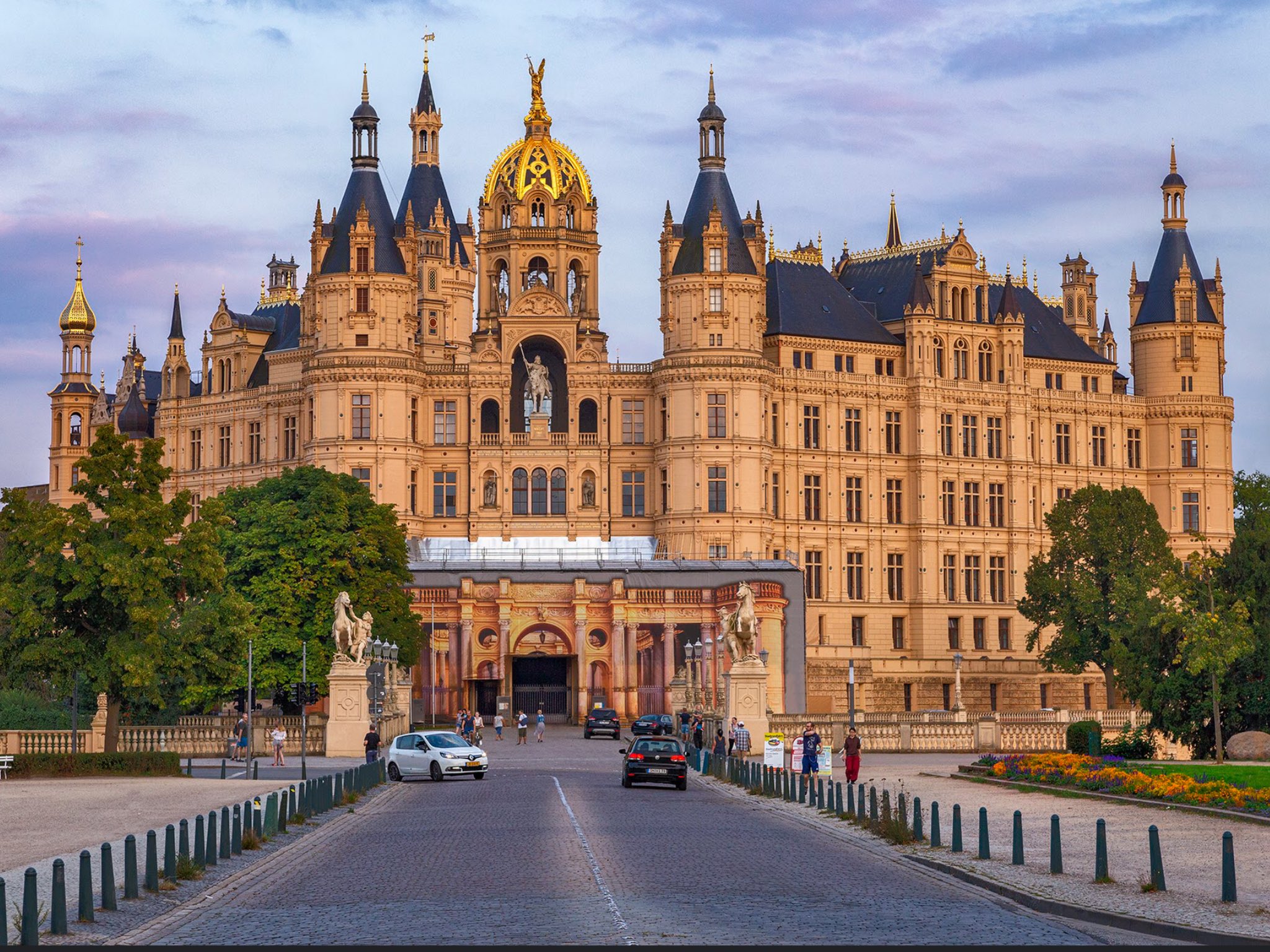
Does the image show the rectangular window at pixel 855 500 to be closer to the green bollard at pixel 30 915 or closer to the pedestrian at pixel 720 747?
the pedestrian at pixel 720 747

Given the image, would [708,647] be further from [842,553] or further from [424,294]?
[424,294]

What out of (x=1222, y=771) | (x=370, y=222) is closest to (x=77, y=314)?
(x=370, y=222)

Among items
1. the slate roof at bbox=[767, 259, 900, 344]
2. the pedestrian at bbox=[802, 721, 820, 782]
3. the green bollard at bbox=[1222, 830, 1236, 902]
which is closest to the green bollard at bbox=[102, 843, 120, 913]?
the green bollard at bbox=[1222, 830, 1236, 902]

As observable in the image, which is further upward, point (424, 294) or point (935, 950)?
point (424, 294)

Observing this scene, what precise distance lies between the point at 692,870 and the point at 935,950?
317 inches

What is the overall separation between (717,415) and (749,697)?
50.3 metres

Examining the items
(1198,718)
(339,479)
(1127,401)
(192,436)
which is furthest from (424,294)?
(1198,718)

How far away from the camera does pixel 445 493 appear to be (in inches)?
4717

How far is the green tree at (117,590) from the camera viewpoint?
5712 cm

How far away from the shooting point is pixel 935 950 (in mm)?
19172

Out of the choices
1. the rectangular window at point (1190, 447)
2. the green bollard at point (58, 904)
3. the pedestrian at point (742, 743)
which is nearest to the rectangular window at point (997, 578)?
the rectangular window at point (1190, 447)

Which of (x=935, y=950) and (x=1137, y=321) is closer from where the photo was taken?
(x=935, y=950)

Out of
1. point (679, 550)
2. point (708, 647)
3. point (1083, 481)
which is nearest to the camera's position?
point (708, 647)

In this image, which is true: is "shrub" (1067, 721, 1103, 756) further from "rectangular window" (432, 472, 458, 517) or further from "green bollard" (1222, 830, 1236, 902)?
"rectangular window" (432, 472, 458, 517)
